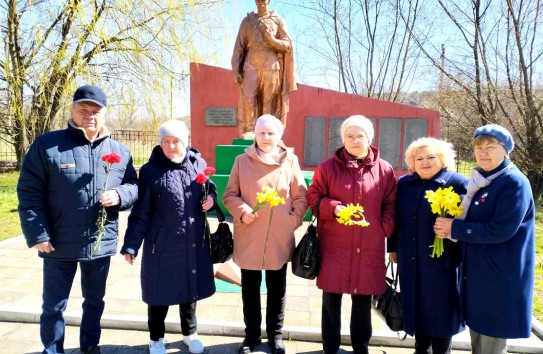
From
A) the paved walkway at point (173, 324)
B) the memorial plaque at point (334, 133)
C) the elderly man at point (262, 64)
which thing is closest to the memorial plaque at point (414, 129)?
the memorial plaque at point (334, 133)

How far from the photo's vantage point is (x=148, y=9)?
338 inches

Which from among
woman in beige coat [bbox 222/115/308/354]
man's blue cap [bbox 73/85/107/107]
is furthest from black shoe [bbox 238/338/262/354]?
man's blue cap [bbox 73/85/107/107]

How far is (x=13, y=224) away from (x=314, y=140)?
7.22 meters

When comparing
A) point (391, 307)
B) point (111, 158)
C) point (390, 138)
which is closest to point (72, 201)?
point (111, 158)

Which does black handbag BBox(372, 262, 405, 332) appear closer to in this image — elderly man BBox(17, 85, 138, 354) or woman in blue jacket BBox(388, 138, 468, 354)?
woman in blue jacket BBox(388, 138, 468, 354)

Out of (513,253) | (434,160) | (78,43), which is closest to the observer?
(513,253)

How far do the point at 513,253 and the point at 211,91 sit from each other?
9608 millimetres

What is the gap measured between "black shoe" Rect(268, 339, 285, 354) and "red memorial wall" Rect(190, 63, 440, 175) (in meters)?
8.07

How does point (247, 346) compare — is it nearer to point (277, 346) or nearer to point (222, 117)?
point (277, 346)

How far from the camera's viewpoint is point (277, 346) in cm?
271

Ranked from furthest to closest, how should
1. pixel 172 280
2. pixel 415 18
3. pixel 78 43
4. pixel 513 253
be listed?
pixel 415 18
pixel 78 43
pixel 172 280
pixel 513 253

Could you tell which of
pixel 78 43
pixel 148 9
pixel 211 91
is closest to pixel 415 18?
pixel 211 91

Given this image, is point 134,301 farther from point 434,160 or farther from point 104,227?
point 434,160

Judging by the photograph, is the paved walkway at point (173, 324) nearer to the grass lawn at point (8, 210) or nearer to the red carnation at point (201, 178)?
the red carnation at point (201, 178)
